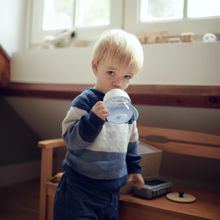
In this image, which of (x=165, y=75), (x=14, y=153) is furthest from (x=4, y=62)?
(x=165, y=75)

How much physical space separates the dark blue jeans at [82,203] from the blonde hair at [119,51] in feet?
1.43

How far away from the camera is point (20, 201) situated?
5.27 feet

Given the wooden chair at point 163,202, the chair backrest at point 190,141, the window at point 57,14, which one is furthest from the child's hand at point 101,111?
the window at point 57,14

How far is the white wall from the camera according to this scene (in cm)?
151

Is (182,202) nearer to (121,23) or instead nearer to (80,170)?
(80,170)

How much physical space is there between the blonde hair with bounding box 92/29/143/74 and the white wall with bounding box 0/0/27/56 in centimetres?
95

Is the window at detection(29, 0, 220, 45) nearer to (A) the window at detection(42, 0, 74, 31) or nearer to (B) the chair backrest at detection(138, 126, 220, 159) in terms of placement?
(A) the window at detection(42, 0, 74, 31)

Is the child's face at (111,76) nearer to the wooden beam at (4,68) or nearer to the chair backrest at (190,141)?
the chair backrest at (190,141)

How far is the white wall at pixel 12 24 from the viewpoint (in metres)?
1.51

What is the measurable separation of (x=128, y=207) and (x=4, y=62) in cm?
117

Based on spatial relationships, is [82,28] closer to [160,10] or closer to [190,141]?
[160,10]

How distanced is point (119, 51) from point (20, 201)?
1.30 metres

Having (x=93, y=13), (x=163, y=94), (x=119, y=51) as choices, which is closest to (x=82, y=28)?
(x=93, y=13)

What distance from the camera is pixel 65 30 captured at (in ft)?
5.04
